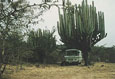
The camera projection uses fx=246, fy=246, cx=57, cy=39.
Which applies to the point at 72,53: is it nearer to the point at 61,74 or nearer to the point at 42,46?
the point at 42,46

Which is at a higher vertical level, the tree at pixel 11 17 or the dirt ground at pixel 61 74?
the tree at pixel 11 17

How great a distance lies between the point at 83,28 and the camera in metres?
22.5

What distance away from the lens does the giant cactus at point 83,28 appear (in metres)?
22.4

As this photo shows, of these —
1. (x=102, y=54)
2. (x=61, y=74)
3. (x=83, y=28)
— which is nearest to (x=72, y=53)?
(x=83, y=28)

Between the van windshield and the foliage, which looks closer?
the van windshield

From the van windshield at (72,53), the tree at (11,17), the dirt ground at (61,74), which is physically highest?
the tree at (11,17)

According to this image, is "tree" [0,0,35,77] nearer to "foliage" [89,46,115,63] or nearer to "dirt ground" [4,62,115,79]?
"dirt ground" [4,62,115,79]

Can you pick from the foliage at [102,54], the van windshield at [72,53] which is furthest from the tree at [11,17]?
the foliage at [102,54]

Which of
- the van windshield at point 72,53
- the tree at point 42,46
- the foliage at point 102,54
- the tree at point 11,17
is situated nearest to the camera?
the tree at point 11,17

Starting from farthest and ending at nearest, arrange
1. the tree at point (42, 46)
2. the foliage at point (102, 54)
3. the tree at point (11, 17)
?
the foliage at point (102, 54), the tree at point (42, 46), the tree at point (11, 17)

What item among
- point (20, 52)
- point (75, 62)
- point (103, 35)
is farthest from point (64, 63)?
point (20, 52)

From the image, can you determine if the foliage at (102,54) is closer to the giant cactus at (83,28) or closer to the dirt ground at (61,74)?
the giant cactus at (83,28)

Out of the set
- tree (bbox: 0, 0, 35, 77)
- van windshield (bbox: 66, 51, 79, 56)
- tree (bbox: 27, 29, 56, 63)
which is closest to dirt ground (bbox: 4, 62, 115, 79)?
tree (bbox: 0, 0, 35, 77)

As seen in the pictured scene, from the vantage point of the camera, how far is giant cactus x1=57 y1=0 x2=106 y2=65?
22391mm
